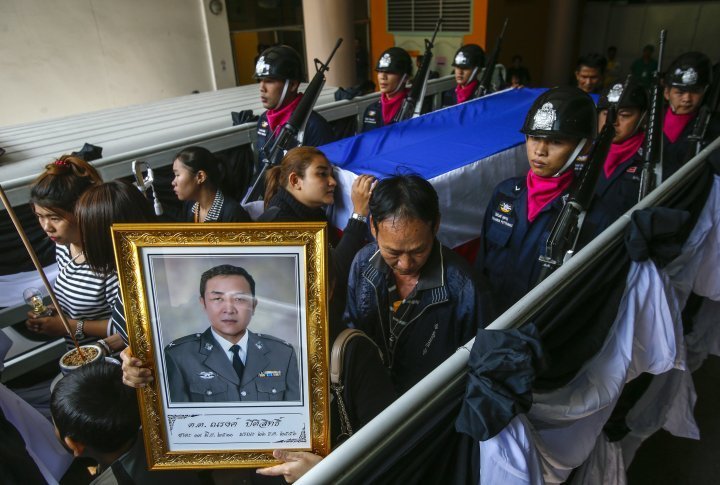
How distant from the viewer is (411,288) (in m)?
1.61

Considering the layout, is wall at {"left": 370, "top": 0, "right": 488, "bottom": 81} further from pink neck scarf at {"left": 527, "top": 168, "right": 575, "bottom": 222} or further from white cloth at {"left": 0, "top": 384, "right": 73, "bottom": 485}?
white cloth at {"left": 0, "top": 384, "right": 73, "bottom": 485}

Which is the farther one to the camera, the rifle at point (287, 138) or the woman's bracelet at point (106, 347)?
the rifle at point (287, 138)

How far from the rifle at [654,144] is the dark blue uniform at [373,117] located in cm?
215

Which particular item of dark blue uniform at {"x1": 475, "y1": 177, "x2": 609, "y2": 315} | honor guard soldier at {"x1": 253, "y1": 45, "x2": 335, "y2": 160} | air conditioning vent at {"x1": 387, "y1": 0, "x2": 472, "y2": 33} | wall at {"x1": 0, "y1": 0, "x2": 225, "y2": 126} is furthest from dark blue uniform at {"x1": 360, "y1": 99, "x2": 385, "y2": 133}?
wall at {"x1": 0, "y1": 0, "x2": 225, "y2": 126}

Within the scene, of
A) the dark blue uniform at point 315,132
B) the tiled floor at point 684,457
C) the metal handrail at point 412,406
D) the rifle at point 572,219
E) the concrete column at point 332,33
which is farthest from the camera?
the concrete column at point 332,33

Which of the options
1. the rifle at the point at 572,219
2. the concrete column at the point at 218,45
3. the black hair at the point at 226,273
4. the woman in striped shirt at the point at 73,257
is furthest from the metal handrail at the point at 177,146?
the concrete column at the point at 218,45

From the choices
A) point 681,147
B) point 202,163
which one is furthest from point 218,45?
point 681,147

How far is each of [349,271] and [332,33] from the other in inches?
211

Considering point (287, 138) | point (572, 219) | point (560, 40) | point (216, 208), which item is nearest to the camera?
point (572, 219)

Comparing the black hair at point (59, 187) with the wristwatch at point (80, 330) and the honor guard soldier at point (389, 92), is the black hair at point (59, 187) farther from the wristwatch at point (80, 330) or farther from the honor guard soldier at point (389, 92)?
the honor guard soldier at point (389, 92)

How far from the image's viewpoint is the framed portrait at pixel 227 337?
0.94m

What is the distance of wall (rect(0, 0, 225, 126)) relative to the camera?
7.83 m

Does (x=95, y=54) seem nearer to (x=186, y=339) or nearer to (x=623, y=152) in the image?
(x=623, y=152)

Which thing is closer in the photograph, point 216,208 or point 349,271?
point 349,271
